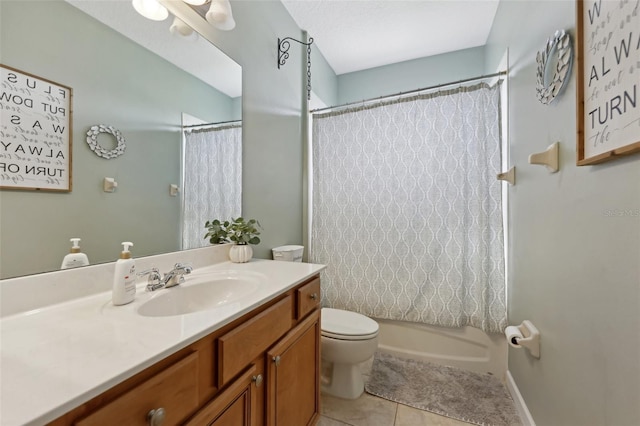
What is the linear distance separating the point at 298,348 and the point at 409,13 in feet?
A: 7.70

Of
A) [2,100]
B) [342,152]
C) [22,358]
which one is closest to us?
[22,358]

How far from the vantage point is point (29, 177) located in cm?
70

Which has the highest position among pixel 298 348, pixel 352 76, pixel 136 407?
pixel 352 76

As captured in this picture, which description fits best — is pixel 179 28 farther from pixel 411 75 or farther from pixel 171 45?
pixel 411 75

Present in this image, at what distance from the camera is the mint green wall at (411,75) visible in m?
2.35

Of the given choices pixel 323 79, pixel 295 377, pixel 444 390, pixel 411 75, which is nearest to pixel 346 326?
pixel 295 377

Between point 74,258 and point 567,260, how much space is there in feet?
5.51

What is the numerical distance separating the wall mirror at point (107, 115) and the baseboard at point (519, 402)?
1.92 meters

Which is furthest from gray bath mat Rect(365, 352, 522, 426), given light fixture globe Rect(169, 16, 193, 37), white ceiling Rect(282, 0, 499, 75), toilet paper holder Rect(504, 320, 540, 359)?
white ceiling Rect(282, 0, 499, 75)

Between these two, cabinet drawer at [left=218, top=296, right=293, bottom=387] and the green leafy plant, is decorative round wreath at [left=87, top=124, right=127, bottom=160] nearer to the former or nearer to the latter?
the green leafy plant

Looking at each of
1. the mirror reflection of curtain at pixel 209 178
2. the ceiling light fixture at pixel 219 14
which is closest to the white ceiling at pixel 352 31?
the ceiling light fixture at pixel 219 14

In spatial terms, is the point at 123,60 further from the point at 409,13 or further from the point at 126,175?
the point at 409,13

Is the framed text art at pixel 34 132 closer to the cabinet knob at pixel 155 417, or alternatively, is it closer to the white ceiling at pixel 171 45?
the white ceiling at pixel 171 45

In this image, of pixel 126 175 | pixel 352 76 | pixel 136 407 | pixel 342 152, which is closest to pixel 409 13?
pixel 352 76
